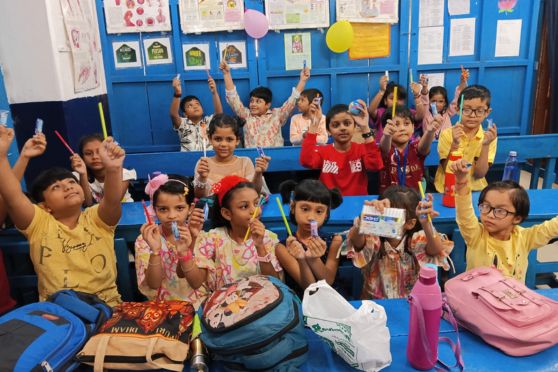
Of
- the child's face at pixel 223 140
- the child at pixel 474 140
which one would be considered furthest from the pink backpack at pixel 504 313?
the child's face at pixel 223 140

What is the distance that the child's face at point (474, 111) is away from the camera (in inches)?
104

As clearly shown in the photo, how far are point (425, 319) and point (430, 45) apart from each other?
4.05 meters

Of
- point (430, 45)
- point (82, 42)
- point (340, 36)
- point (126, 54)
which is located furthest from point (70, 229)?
point (430, 45)

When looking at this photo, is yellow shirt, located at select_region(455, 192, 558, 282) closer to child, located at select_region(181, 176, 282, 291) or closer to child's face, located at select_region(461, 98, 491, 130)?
child, located at select_region(181, 176, 282, 291)

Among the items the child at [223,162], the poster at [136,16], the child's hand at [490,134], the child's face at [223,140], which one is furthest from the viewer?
the poster at [136,16]

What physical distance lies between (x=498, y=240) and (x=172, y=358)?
1311 millimetres

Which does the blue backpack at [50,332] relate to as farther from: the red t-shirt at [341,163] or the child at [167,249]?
the red t-shirt at [341,163]

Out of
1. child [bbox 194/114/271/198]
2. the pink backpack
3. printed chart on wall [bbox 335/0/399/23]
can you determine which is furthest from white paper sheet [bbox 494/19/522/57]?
the pink backpack

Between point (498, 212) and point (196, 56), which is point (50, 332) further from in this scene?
point (196, 56)

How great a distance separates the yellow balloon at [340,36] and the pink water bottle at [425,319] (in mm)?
3518

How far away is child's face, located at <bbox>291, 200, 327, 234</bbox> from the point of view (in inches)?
71.2

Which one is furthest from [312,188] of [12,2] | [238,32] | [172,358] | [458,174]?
[238,32]

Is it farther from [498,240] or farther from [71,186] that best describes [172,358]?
[498,240]

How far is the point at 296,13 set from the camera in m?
4.44
